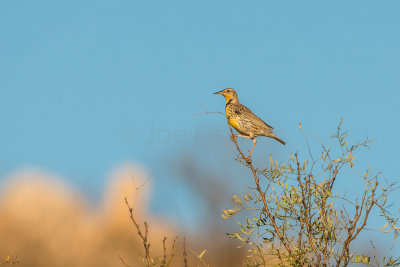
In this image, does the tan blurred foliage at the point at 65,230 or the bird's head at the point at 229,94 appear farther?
the tan blurred foliage at the point at 65,230

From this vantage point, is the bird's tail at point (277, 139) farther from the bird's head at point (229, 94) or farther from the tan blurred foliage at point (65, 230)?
the tan blurred foliage at point (65, 230)

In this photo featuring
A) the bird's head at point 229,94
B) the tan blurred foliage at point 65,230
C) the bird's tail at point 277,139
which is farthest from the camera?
the tan blurred foliage at point 65,230

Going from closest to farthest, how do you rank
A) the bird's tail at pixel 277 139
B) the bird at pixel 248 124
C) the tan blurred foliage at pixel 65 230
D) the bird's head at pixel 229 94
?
the bird at pixel 248 124 → the bird's tail at pixel 277 139 → the bird's head at pixel 229 94 → the tan blurred foliage at pixel 65 230

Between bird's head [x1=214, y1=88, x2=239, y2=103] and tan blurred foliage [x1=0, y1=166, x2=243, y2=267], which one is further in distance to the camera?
tan blurred foliage [x1=0, y1=166, x2=243, y2=267]

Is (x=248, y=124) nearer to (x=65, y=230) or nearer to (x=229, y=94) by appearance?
(x=229, y=94)

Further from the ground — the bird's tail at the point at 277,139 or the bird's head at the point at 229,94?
the bird's head at the point at 229,94

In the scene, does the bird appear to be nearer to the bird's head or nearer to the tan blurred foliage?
the bird's head

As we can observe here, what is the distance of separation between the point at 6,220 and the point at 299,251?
22.7 meters

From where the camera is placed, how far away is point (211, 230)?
670 inches

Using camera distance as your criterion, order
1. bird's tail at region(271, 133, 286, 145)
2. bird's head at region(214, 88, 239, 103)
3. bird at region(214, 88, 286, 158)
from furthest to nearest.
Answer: bird's head at region(214, 88, 239, 103), bird's tail at region(271, 133, 286, 145), bird at region(214, 88, 286, 158)

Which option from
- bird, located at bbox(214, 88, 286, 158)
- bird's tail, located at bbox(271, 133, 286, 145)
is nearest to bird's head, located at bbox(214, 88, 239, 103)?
bird, located at bbox(214, 88, 286, 158)

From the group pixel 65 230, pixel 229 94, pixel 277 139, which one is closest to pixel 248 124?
pixel 277 139

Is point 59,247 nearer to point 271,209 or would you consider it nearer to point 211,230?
point 211,230

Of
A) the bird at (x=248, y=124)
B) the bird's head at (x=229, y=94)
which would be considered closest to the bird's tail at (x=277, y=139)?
the bird at (x=248, y=124)
